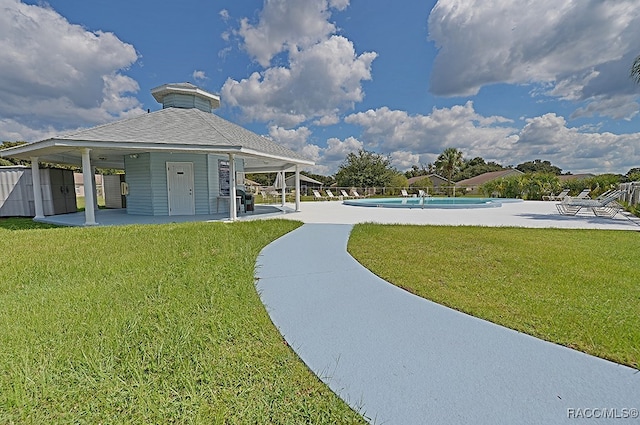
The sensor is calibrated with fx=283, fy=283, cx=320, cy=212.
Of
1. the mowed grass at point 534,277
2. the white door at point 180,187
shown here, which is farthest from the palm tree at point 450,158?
the white door at point 180,187

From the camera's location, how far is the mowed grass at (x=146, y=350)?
1.91 meters

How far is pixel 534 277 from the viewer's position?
4465mm

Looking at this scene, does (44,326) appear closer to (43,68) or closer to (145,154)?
(145,154)

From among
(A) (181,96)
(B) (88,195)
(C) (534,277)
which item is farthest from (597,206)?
(B) (88,195)

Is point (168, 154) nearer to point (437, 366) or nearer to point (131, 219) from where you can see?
point (131, 219)

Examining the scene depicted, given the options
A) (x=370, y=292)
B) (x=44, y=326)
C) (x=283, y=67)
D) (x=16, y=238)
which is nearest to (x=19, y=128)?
(x=283, y=67)

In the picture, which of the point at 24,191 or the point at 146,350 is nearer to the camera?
the point at 146,350

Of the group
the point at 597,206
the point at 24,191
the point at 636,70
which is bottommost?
the point at 597,206

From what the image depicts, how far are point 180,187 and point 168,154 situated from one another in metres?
1.46

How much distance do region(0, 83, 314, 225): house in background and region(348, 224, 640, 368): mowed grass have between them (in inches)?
262

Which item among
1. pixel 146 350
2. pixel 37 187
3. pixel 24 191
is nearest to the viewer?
pixel 146 350

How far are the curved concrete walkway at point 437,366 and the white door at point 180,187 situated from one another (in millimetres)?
10113

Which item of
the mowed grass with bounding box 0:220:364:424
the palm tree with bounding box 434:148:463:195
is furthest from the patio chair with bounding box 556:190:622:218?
the palm tree with bounding box 434:148:463:195

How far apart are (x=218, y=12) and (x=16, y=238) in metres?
13.7
